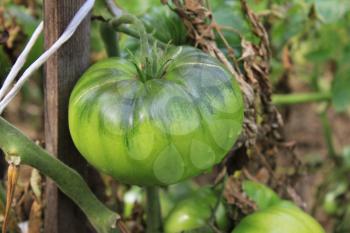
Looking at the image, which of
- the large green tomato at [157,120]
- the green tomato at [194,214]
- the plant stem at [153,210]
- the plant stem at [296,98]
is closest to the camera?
the large green tomato at [157,120]

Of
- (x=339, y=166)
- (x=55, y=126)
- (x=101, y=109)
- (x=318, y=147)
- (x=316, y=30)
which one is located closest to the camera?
(x=101, y=109)

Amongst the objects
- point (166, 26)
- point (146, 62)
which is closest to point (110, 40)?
point (166, 26)

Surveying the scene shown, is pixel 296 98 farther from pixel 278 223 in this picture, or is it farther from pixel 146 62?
pixel 146 62

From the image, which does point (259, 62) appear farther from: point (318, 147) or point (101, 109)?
point (318, 147)

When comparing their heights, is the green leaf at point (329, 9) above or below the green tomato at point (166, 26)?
below

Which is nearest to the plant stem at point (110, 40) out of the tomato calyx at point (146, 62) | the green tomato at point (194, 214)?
the tomato calyx at point (146, 62)

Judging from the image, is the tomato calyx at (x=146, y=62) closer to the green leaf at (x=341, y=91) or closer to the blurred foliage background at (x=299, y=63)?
the blurred foliage background at (x=299, y=63)

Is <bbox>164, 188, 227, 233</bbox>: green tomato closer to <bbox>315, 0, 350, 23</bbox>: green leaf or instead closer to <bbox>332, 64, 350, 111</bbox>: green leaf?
<bbox>315, 0, 350, 23</bbox>: green leaf

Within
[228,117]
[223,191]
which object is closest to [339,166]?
[223,191]
